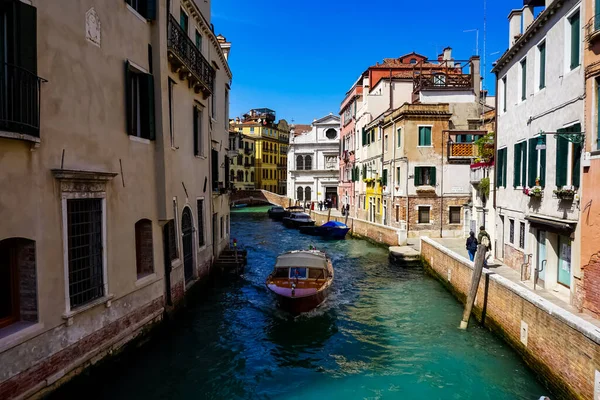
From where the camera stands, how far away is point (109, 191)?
754cm

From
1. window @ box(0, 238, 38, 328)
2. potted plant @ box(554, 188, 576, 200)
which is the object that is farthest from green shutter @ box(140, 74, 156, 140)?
potted plant @ box(554, 188, 576, 200)

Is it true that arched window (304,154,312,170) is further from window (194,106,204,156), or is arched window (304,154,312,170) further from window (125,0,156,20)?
window (125,0,156,20)

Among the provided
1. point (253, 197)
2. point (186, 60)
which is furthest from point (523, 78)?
point (253, 197)

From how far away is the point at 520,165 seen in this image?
1196 cm

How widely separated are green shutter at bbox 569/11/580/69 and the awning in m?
3.10

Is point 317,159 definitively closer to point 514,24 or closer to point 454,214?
point 454,214

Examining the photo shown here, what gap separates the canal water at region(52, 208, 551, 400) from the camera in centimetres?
770

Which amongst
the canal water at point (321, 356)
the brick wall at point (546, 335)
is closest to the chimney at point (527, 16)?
the brick wall at point (546, 335)

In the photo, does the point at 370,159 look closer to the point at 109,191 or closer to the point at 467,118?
the point at 467,118

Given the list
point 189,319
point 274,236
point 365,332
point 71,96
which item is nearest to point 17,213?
point 71,96

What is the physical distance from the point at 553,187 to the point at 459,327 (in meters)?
3.86

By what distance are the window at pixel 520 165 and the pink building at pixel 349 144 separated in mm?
22080

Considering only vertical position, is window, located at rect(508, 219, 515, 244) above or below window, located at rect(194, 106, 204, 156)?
below

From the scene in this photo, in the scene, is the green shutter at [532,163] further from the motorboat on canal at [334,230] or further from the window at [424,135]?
the motorboat on canal at [334,230]
